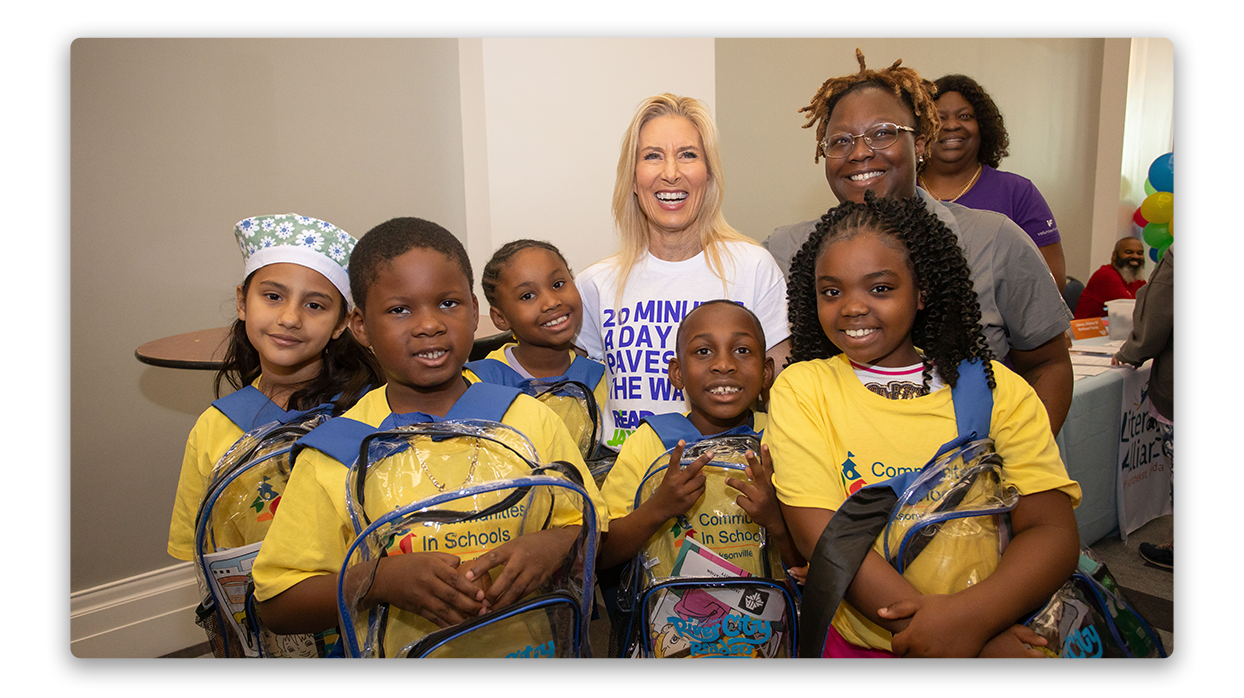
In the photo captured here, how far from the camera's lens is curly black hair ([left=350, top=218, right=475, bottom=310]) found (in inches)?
57.4

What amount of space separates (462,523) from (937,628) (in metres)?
0.87

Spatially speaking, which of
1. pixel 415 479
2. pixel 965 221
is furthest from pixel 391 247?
pixel 965 221

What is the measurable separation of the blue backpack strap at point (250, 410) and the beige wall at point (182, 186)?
28 centimetres

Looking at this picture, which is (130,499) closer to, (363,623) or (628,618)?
(363,623)

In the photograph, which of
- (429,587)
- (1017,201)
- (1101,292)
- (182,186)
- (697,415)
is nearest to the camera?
(429,587)

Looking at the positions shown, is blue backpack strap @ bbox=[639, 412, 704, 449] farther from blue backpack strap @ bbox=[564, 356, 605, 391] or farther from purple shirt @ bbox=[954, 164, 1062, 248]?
purple shirt @ bbox=[954, 164, 1062, 248]

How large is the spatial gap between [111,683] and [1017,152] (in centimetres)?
384

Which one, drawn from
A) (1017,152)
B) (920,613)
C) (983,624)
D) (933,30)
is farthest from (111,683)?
(1017,152)

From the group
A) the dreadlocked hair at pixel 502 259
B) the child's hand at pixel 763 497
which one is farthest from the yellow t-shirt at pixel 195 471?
the child's hand at pixel 763 497

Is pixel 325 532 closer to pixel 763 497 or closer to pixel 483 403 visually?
pixel 483 403

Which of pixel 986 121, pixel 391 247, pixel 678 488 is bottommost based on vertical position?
pixel 678 488

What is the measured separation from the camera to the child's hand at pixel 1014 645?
4.19 ft

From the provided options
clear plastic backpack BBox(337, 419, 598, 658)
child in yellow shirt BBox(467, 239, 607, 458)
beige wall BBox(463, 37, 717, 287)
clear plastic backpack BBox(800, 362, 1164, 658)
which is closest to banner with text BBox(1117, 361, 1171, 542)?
clear plastic backpack BBox(800, 362, 1164, 658)

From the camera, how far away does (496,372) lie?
209 cm
